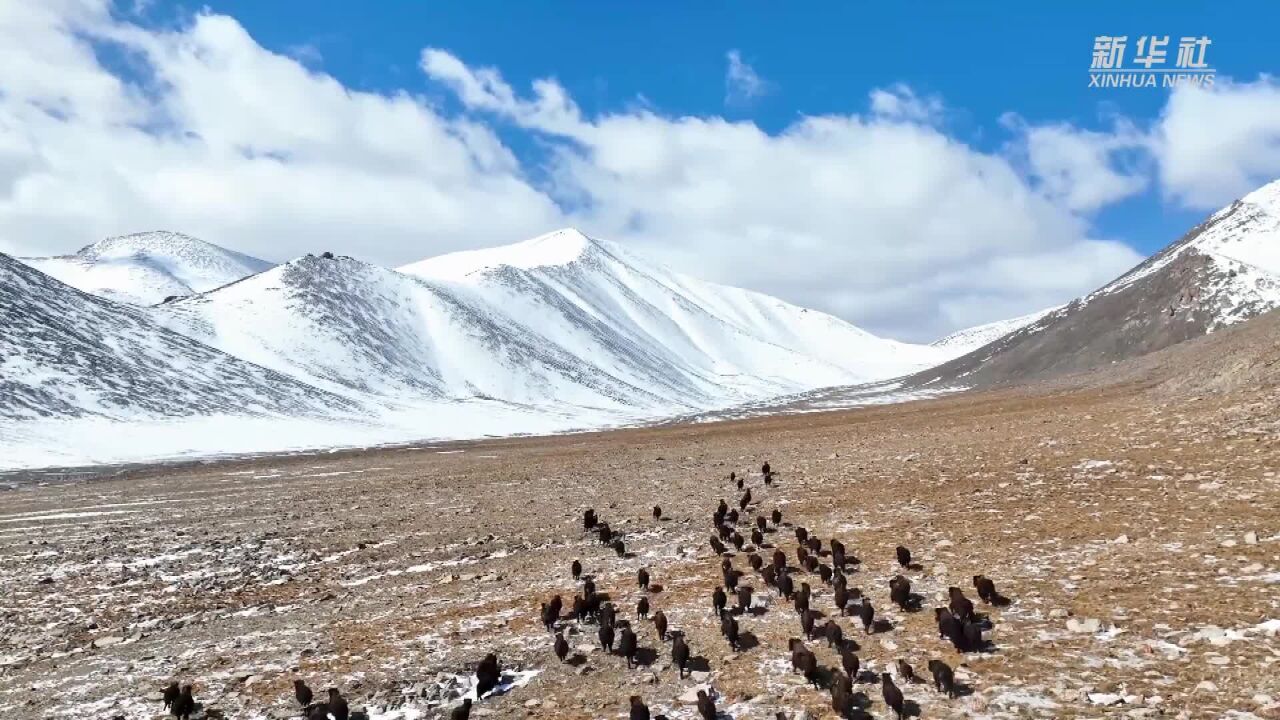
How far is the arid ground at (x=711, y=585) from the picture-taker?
1030cm

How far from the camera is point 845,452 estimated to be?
1398 inches

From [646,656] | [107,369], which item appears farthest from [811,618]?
[107,369]

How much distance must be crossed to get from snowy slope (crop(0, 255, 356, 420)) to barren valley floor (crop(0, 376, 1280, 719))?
350 ft

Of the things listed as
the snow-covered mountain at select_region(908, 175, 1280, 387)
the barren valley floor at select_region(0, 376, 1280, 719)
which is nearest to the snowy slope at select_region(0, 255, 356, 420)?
the barren valley floor at select_region(0, 376, 1280, 719)

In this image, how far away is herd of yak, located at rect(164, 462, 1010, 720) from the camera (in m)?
9.62

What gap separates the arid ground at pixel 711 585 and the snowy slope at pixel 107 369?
106 metres

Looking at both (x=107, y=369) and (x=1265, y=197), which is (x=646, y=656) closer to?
(x=107, y=369)

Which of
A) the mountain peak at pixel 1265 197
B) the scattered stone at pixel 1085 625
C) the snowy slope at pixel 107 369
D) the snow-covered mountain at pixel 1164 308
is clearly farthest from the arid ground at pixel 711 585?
the mountain peak at pixel 1265 197

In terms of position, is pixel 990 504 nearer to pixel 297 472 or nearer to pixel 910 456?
pixel 910 456

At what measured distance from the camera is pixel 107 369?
133 metres

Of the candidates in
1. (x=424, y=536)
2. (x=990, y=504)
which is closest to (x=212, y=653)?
(x=424, y=536)

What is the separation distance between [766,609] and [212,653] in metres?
10.6

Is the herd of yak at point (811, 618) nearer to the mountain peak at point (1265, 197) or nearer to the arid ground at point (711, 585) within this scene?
the arid ground at point (711, 585)

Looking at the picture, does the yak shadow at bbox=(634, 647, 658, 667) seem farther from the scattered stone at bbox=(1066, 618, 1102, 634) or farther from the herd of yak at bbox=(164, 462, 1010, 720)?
the scattered stone at bbox=(1066, 618, 1102, 634)
